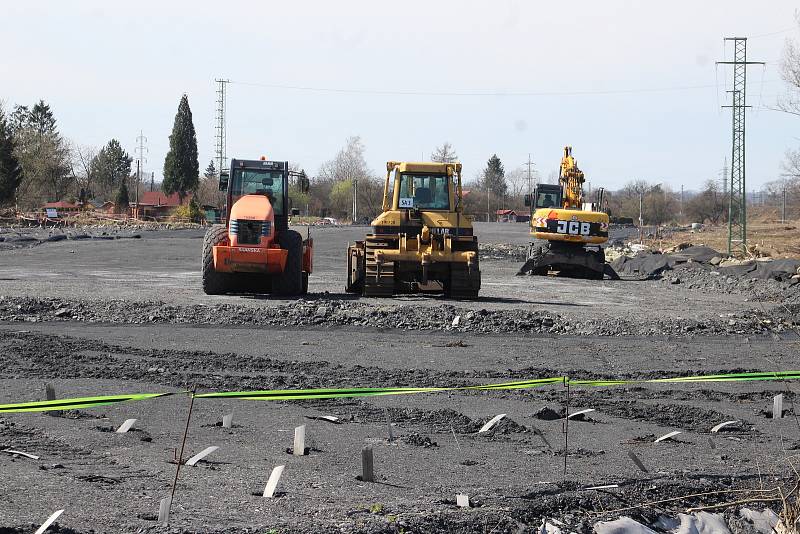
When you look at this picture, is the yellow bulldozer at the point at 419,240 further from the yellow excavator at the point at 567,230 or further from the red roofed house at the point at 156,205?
the red roofed house at the point at 156,205

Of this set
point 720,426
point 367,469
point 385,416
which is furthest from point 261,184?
point 367,469

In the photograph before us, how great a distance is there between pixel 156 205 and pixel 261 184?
339 ft

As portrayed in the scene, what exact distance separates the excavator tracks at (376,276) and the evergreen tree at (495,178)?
14029cm

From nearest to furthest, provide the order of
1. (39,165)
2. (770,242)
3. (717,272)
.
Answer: (717,272), (770,242), (39,165)

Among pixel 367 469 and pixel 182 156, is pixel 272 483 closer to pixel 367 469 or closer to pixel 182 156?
pixel 367 469

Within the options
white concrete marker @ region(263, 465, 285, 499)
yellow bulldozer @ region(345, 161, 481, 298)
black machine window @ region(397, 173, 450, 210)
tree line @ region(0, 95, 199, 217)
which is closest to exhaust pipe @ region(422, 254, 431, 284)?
yellow bulldozer @ region(345, 161, 481, 298)

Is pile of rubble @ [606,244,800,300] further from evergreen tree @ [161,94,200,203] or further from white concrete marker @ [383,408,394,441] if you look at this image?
evergreen tree @ [161,94,200,203]

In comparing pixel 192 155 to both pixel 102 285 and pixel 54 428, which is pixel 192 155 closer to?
pixel 102 285

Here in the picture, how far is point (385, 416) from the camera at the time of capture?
33.3 feet

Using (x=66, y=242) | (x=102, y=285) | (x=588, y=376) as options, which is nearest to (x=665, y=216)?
(x=66, y=242)

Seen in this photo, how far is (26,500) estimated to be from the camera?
6570 mm

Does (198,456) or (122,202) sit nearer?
(198,456)

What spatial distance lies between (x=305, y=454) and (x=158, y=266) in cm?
2930

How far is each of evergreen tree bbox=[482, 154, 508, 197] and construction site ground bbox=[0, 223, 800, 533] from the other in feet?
473
